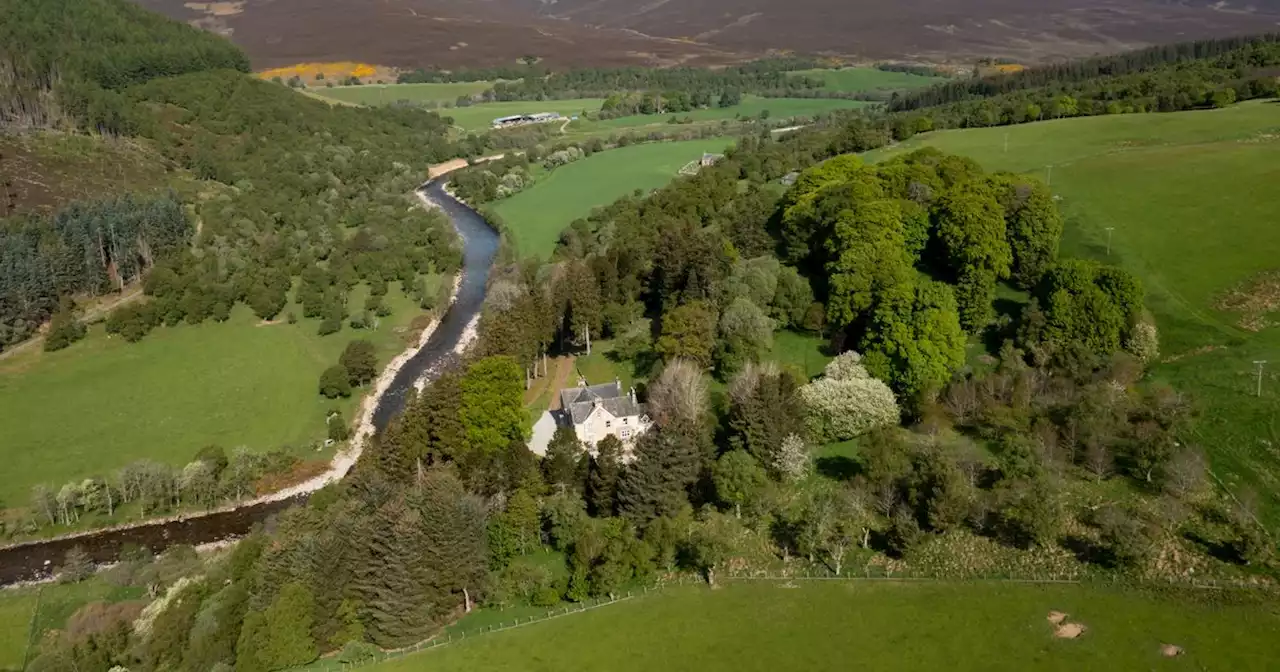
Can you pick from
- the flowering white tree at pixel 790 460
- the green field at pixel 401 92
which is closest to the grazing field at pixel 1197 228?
the flowering white tree at pixel 790 460

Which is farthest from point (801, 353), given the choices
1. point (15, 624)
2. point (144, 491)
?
point (15, 624)

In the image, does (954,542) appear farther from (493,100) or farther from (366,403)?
(493,100)

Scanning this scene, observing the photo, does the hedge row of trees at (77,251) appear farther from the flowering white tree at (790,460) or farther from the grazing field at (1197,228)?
the grazing field at (1197,228)

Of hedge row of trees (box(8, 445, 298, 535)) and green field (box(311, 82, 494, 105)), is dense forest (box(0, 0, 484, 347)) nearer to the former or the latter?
green field (box(311, 82, 494, 105))

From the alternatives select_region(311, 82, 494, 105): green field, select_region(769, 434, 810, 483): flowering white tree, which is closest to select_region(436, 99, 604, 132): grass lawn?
select_region(311, 82, 494, 105): green field

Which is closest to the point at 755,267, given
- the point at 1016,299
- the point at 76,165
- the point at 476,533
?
the point at 1016,299

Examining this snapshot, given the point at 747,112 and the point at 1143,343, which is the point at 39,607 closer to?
the point at 1143,343
